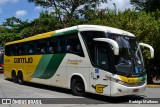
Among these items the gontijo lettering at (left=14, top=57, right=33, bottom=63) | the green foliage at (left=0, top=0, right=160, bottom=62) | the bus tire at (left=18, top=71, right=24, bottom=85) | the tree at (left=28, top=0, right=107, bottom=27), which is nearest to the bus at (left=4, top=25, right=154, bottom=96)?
the gontijo lettering at (left=14, top=57, right=33, bottom=63)

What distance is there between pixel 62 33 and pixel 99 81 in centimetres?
363

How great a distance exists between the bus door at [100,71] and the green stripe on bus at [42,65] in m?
3.78

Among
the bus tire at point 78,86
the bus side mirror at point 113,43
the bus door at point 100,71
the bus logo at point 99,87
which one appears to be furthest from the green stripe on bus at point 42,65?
the bus side mirror at point 113,43

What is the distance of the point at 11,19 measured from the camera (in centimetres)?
4372

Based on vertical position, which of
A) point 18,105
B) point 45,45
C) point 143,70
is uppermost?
point 45,45

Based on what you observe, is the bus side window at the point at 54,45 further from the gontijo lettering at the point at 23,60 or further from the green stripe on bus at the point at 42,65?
the gontijo lettering at the point at 23,60

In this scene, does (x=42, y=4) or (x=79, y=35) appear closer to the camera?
(x=79, y=35)

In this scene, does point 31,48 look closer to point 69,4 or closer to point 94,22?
point 94,22

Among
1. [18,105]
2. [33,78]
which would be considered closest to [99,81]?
[18,105]

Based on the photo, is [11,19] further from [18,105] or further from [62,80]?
[18,105]

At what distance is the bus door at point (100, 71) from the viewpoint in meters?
13.0

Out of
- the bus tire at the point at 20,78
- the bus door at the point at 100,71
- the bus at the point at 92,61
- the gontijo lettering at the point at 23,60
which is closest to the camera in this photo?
the bus at the point at 92,61

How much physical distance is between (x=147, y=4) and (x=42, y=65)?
34716 mm

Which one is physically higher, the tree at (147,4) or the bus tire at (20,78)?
the tree at (147,4)
